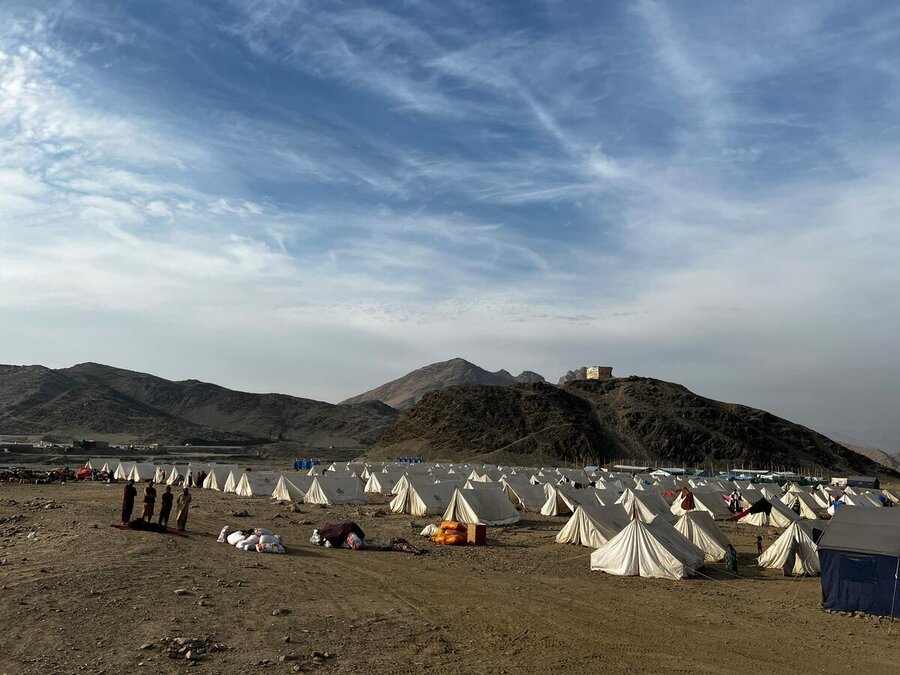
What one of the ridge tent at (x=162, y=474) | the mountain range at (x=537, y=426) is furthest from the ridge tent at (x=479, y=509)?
the mountain range at (x=537, y=426)

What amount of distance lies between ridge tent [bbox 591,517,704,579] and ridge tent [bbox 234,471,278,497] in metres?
26.7

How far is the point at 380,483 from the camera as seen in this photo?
43.4 m

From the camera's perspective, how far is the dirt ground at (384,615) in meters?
10.8

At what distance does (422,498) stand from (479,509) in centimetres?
355

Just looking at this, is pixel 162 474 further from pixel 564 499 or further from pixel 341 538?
pixel 341 538

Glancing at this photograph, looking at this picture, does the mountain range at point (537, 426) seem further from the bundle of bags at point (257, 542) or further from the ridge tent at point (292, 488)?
the bundle of bags at point (257, 542)

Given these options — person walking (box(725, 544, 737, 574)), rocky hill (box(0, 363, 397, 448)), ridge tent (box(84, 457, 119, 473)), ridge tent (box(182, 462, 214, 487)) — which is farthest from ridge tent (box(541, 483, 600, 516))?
rocky hill (box(0, 363, 397, 448))

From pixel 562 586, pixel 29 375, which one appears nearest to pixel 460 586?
pixel 562 586

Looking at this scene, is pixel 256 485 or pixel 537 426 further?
pixel 537 426

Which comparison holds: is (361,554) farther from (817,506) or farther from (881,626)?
(817,506)

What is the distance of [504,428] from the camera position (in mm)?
105688

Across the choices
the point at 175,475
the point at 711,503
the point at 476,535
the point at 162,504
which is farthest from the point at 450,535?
the point at 175,475

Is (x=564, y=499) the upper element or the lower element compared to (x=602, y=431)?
lower

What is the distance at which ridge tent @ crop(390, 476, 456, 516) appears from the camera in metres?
Result: 32.1
